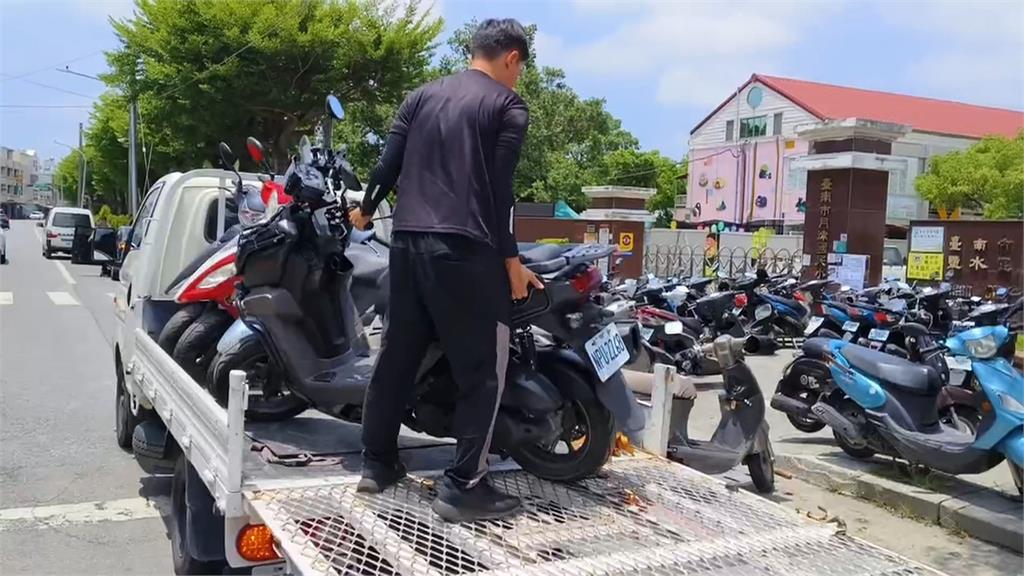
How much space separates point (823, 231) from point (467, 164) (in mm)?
11581

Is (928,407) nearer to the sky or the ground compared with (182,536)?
nearer to the sky

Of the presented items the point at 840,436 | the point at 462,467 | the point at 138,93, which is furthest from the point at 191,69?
the point at 462,467

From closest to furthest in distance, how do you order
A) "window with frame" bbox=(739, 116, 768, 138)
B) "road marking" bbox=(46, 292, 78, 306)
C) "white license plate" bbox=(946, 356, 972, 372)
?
1. "white license plate" bbox=(946, 356, 972, 372)
2. "road marking" bbox=(46, 292, 78, 306)
3. "window with frame" bbox=(739, 116, 768, 138)

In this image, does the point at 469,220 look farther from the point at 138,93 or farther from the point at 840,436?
the point at 138,93

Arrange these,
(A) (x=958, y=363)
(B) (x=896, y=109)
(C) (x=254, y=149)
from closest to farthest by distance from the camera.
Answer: (C) (x=254, y=149) → (A) (x=958, y=363) → (B) (x=896, y=109)

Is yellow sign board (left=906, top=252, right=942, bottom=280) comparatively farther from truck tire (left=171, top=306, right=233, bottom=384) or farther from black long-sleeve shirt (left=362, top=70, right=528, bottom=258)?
black long-sleeve shirt (left=362, top=70, right=528, bottom=258)

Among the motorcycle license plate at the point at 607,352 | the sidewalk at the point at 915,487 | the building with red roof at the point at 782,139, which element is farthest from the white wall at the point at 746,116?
the motorcycle license plate at the point at 607,352

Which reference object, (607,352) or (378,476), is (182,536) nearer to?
(378,476)

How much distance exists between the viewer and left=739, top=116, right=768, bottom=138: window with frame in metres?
43.0

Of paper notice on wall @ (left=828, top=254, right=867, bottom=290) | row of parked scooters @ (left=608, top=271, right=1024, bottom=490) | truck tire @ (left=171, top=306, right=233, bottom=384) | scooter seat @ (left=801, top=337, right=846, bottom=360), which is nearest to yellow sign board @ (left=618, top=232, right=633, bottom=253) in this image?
paper notice on wall @ (left=828, top=254, right=867, bottom=290)

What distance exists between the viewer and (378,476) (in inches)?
126

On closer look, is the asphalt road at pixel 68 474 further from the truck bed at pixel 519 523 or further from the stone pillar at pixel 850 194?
the stone pillar at pixel 850 194

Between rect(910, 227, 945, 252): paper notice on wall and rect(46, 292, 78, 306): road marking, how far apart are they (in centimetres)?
1396

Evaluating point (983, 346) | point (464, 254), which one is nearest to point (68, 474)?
point (464, 254)
